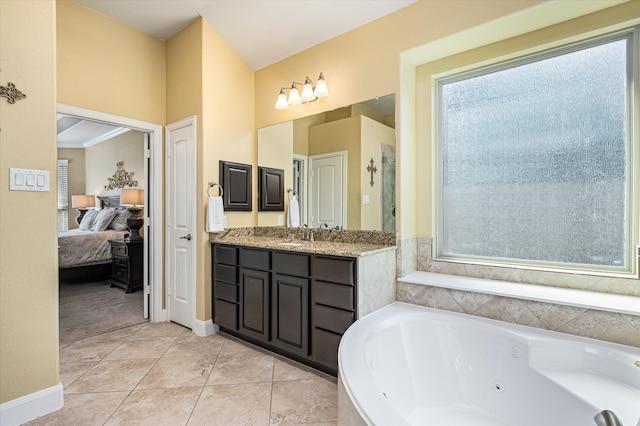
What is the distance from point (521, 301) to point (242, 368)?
76.2 inches

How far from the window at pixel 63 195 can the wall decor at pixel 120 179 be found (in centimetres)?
167

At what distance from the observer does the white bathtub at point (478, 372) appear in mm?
1405

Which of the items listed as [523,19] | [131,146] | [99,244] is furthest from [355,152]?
[131,146]

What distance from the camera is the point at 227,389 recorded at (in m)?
2.08

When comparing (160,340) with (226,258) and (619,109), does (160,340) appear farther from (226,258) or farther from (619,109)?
(619,109)

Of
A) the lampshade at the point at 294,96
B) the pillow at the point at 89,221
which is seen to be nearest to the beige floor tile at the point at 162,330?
the lampshade at the point at 294,96

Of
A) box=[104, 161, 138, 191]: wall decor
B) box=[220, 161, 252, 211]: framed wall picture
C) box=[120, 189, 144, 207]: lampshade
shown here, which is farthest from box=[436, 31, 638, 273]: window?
box=[104, 161, 138, 191]: wall decor

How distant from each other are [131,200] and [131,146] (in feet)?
4.15

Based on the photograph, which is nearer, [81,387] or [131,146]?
[81,387]

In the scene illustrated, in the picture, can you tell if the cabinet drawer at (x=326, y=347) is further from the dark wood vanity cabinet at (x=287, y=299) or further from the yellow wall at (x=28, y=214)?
the yellow wall at (x=28, y=214)

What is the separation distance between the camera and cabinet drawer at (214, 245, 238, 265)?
112 inches

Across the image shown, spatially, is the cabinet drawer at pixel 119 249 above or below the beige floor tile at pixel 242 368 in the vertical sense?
above

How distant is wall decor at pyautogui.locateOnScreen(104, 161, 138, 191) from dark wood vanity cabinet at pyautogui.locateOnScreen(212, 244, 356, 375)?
368 cm

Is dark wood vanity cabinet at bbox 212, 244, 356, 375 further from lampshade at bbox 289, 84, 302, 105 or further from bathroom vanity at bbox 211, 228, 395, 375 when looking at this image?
lampshade at bbox 289, 84, 302, 105
